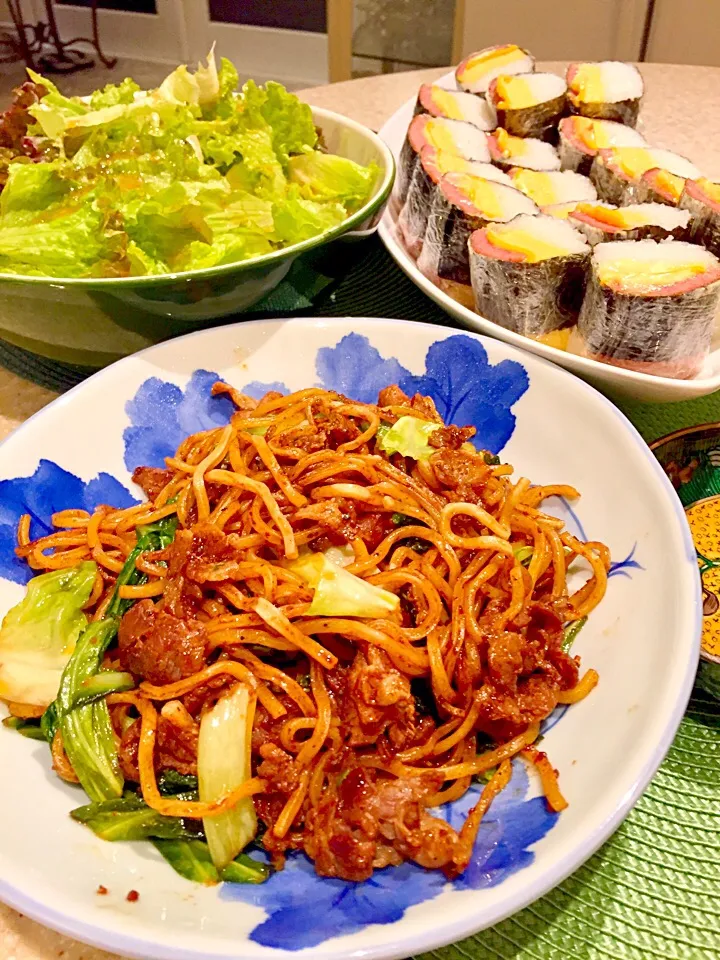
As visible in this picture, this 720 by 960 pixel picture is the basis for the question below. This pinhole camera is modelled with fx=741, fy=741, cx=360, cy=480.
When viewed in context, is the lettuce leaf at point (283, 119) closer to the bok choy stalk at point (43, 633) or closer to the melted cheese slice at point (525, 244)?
the melted cheese slice at point (525, 244)

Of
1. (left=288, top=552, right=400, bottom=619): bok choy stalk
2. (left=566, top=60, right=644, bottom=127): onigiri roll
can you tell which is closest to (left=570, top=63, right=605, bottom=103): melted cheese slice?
(left=566, top=60, right=644, bottom=127): onigiri roll

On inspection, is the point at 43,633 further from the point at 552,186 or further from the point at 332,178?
the point at 552,186

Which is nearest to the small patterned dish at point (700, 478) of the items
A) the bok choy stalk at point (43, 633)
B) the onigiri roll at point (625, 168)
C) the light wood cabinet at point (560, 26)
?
the onigiri roll at point (625, 168)

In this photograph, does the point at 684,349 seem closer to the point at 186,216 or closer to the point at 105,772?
the point at 186,216

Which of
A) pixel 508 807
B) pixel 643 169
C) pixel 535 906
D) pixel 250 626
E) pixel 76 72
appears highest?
pixel 643 169

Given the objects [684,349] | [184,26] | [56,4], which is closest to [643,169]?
[684,349]

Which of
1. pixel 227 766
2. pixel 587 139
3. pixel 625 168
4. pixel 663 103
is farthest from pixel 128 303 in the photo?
pixel 663 103

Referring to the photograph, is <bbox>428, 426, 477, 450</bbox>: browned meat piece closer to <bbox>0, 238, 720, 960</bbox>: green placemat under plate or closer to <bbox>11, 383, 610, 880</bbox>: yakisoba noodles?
<bbox>11, 383, 610, 880</bbox>: yakisoba noodles
